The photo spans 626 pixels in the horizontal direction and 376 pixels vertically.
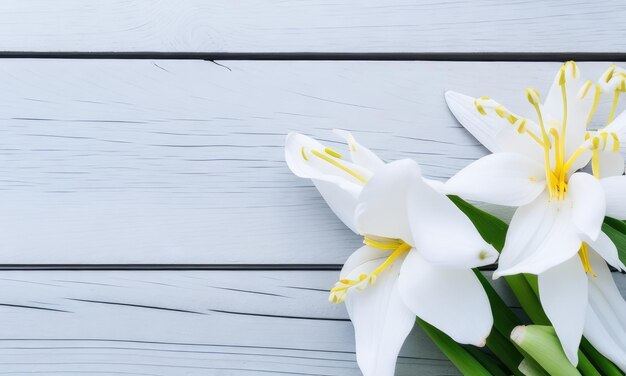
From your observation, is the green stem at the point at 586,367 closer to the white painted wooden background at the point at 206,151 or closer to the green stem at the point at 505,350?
the green stem at the point at 505,350

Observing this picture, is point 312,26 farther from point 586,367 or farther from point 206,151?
point 586,367

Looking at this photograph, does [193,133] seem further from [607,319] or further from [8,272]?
[607,319]

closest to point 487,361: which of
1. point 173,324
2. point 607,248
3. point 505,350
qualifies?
point 505,350

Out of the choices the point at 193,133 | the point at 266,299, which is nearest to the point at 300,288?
the point at 266,299

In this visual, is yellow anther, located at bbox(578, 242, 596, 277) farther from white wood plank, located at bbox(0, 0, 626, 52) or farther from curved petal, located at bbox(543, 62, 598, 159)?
white wood plank, located at bbox(0, 0, 626, 52)

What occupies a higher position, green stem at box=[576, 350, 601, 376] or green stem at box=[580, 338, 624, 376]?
green stem at box=[576, 350, 601, 376]

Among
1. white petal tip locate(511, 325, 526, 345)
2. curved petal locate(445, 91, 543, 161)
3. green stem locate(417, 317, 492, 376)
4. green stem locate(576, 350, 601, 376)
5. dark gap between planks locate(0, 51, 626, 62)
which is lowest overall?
green stem locate(576, 350, 601, 376)

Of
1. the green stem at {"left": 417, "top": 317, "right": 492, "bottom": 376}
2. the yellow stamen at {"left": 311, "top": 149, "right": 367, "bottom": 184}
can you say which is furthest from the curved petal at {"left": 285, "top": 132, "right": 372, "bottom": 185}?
the green stem at {"left": 417, "top": 317, "right": 492, "bottom": 376}

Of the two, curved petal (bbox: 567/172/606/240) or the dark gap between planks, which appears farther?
the dark gap between planks

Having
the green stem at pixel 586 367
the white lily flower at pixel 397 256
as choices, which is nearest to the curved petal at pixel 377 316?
the white lily flower at pixel 397 256
